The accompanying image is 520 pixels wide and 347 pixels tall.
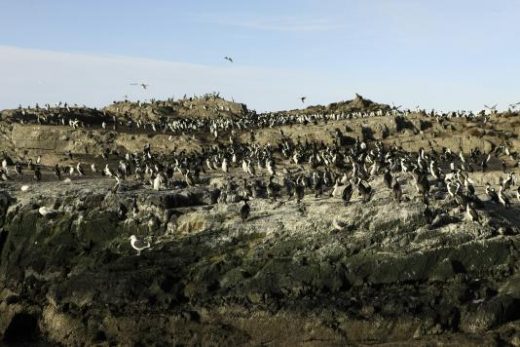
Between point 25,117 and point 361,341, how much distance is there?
191ft

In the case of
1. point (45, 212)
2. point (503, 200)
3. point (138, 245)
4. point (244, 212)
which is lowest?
point (138, 245)

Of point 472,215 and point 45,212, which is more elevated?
point 472,215

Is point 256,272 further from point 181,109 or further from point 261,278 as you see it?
point 181,109

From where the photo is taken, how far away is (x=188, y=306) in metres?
33.8

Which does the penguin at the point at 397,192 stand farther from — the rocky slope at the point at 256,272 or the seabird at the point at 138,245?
the seabird at the point at 138,245

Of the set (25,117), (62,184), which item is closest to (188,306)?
(62,184)

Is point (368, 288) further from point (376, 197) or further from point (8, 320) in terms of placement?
point (8, 320)

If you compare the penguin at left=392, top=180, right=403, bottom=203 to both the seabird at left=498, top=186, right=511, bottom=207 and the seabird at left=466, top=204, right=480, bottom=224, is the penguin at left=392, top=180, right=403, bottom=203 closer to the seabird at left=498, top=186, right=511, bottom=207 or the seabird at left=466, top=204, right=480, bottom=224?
the seabird at left=466, top=204, right=480, bottom=224

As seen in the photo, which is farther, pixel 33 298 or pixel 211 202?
pixel 211 202

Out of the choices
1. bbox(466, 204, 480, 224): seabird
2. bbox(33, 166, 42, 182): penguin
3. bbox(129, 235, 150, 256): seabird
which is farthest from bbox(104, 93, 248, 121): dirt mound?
bbox(466, 204, 480, 224): seabird

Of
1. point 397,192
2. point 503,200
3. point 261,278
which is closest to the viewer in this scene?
point 261,278

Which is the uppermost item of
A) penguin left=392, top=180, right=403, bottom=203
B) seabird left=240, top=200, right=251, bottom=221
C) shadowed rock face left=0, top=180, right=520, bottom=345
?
penguin left=392, top=180, right=403, bottom=203

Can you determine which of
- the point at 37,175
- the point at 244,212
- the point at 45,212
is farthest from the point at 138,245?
the point at 37,175

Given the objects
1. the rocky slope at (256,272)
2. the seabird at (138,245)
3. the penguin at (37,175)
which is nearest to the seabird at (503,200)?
the rocky slope at (256,272)
